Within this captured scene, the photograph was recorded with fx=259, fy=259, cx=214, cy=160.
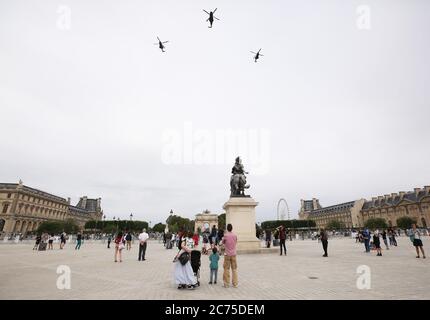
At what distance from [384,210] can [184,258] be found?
14397 centimetres

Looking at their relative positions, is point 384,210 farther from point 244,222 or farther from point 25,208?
point 25,208

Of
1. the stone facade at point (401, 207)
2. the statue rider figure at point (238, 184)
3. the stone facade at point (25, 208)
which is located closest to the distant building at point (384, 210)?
the stone facade at point (401, 207)

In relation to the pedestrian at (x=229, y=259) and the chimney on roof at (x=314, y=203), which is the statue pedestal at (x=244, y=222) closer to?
the pedestrian at (x=229, y=259)

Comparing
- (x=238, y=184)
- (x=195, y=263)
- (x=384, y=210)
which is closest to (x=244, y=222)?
(x=238, y=184)

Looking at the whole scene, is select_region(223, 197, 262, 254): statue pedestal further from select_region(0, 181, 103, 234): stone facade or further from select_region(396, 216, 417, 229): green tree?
select_region(396, 216, 417, 229): green tree

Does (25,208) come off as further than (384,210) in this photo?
No

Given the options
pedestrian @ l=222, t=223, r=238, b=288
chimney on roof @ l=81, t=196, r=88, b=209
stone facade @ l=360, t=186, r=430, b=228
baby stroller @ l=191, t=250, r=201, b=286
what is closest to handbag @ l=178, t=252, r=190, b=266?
baby stroller @ l=191, t=250, r=201, b=286

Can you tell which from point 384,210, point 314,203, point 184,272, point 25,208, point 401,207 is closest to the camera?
point 184,272

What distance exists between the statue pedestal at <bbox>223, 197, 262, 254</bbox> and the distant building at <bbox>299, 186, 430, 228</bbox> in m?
113

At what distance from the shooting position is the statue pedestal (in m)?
20.0

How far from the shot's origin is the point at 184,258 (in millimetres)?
8750

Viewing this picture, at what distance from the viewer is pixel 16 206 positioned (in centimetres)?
9162

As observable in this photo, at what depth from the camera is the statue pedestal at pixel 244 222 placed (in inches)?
789
